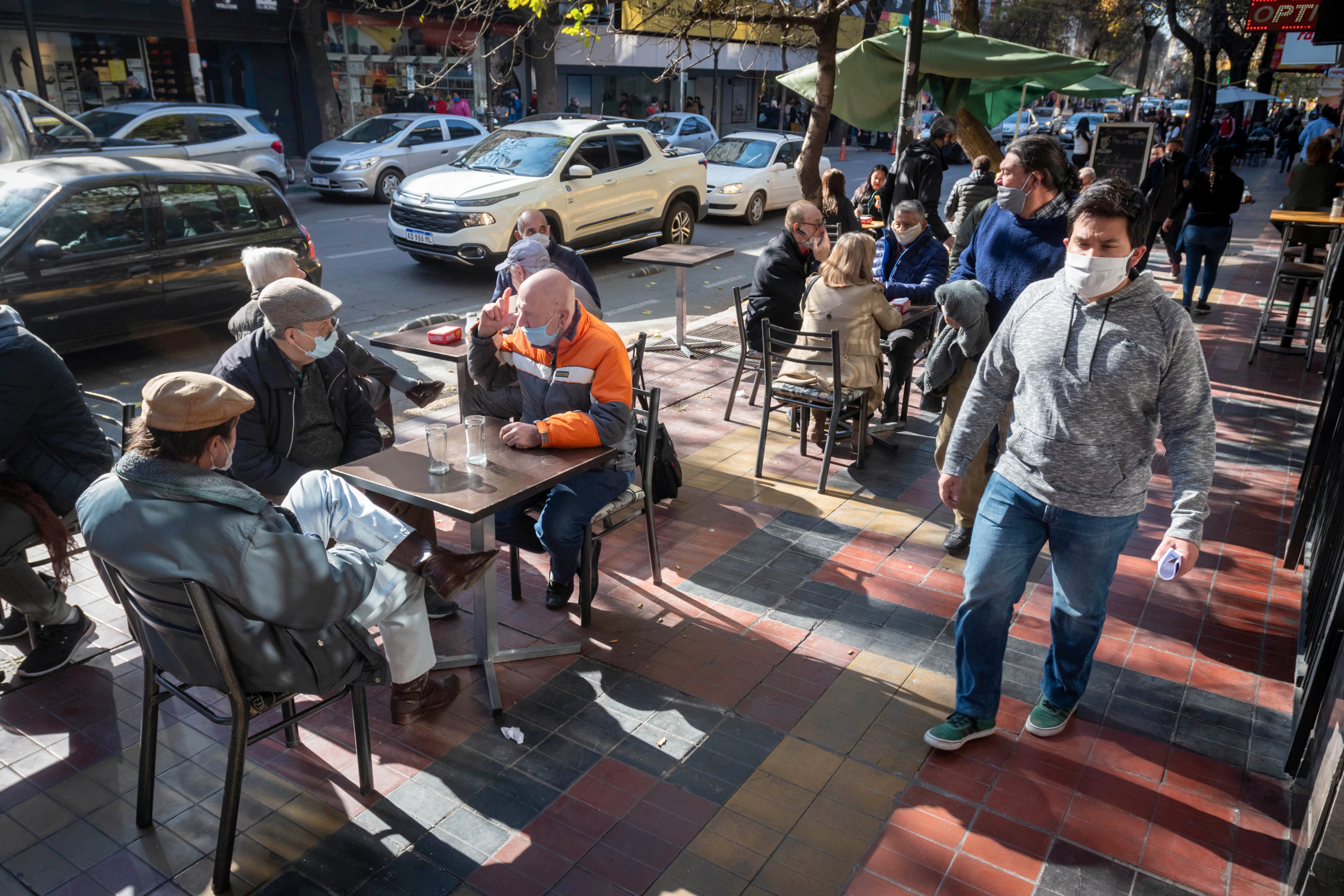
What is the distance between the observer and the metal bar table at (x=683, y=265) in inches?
342

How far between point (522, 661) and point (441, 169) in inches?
390

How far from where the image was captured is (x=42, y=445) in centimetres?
384

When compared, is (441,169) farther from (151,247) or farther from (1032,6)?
(1032,6)

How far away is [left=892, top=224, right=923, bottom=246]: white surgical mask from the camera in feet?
23.9

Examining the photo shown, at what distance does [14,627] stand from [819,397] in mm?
4426

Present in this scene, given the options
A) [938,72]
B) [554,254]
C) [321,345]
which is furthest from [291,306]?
[938,72]

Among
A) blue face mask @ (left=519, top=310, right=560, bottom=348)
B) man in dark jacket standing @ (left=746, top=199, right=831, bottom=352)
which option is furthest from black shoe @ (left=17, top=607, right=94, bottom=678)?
man in dark jacket standing @ (left=746, top=199, right=831, bottom=352)

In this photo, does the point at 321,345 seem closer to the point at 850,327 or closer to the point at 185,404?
the point at 185,404

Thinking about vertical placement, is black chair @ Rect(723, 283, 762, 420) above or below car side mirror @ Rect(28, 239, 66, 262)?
below

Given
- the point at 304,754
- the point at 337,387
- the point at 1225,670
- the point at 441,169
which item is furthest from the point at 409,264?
the point at 1225,670

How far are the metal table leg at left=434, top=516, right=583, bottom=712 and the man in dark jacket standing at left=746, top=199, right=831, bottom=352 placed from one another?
3470 mm

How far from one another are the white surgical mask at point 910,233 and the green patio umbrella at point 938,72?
2682 millimetres

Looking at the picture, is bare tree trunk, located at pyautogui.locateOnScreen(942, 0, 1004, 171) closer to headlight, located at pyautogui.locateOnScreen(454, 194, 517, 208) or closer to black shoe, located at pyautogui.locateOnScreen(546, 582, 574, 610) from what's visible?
headlight, located at pyautogui.locateOnScreen(454, 194, 517, 208)

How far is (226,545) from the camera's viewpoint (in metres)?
2.66
